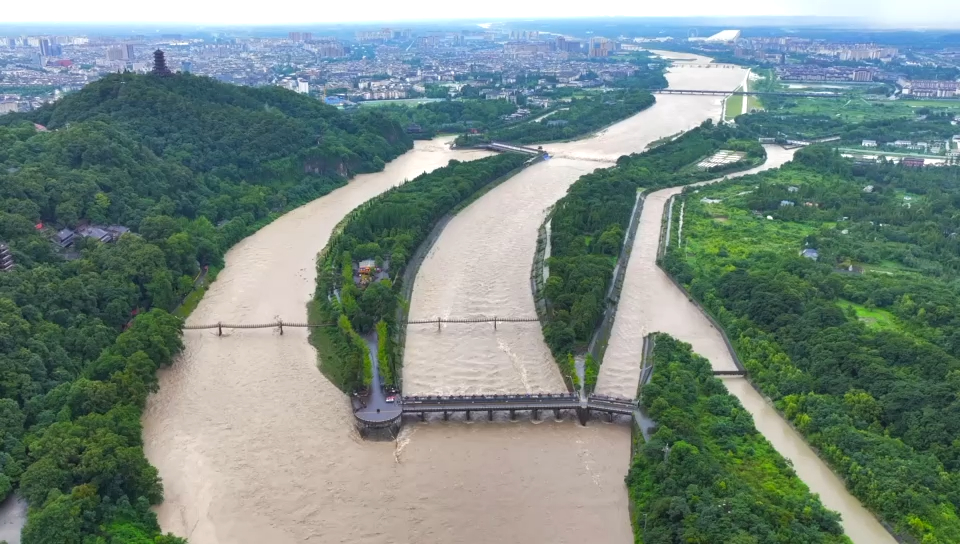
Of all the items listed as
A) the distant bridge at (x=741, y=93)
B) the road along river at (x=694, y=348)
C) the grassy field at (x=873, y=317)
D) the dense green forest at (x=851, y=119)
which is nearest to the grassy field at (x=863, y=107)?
the dense green forest at (x=851, y=119)

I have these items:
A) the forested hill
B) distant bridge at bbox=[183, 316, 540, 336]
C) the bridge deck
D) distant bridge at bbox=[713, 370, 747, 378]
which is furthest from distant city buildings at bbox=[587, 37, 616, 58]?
the bridge deck

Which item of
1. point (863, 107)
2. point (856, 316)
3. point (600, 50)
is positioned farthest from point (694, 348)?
point (600, 50)

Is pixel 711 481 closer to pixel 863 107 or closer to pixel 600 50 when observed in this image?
pixel 863 107

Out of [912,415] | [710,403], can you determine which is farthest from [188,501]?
[912,415]

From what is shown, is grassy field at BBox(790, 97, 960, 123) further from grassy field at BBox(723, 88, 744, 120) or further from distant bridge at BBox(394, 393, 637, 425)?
distant bridge at BBox(394, 393, 637, 425)

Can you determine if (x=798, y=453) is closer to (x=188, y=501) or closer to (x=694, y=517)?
(x=694, y=517)
